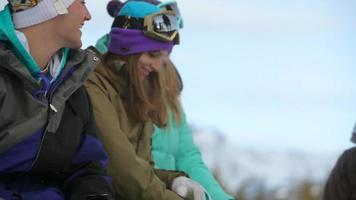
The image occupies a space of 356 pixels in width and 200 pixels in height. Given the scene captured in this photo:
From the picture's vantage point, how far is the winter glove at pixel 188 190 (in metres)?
4.55

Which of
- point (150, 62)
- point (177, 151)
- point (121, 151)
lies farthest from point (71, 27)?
point (177, 151)

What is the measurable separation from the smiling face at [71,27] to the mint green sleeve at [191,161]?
1.56 m

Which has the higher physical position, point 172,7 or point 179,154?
point 172,7

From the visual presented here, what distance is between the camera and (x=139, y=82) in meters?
4.85

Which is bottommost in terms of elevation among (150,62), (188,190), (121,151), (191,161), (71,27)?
(191,161)

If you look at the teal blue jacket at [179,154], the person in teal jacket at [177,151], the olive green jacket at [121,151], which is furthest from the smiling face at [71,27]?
the teal blue jacket at [179,154]

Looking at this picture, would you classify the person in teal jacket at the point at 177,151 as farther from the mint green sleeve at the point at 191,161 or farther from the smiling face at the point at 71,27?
the smiling face at the point at 71,27

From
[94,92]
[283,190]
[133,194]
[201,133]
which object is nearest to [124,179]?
[133,194]

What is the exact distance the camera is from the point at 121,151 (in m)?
4.38

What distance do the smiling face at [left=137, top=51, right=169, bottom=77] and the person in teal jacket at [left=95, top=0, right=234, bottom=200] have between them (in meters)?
0.14

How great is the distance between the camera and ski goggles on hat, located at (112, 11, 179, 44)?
16.6ft

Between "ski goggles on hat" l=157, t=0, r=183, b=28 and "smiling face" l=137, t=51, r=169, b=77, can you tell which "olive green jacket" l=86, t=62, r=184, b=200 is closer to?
"smiling face" l=137, t=51, r=169, b=77

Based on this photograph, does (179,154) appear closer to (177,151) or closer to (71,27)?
(177,151)

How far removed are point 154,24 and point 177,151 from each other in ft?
2.71
